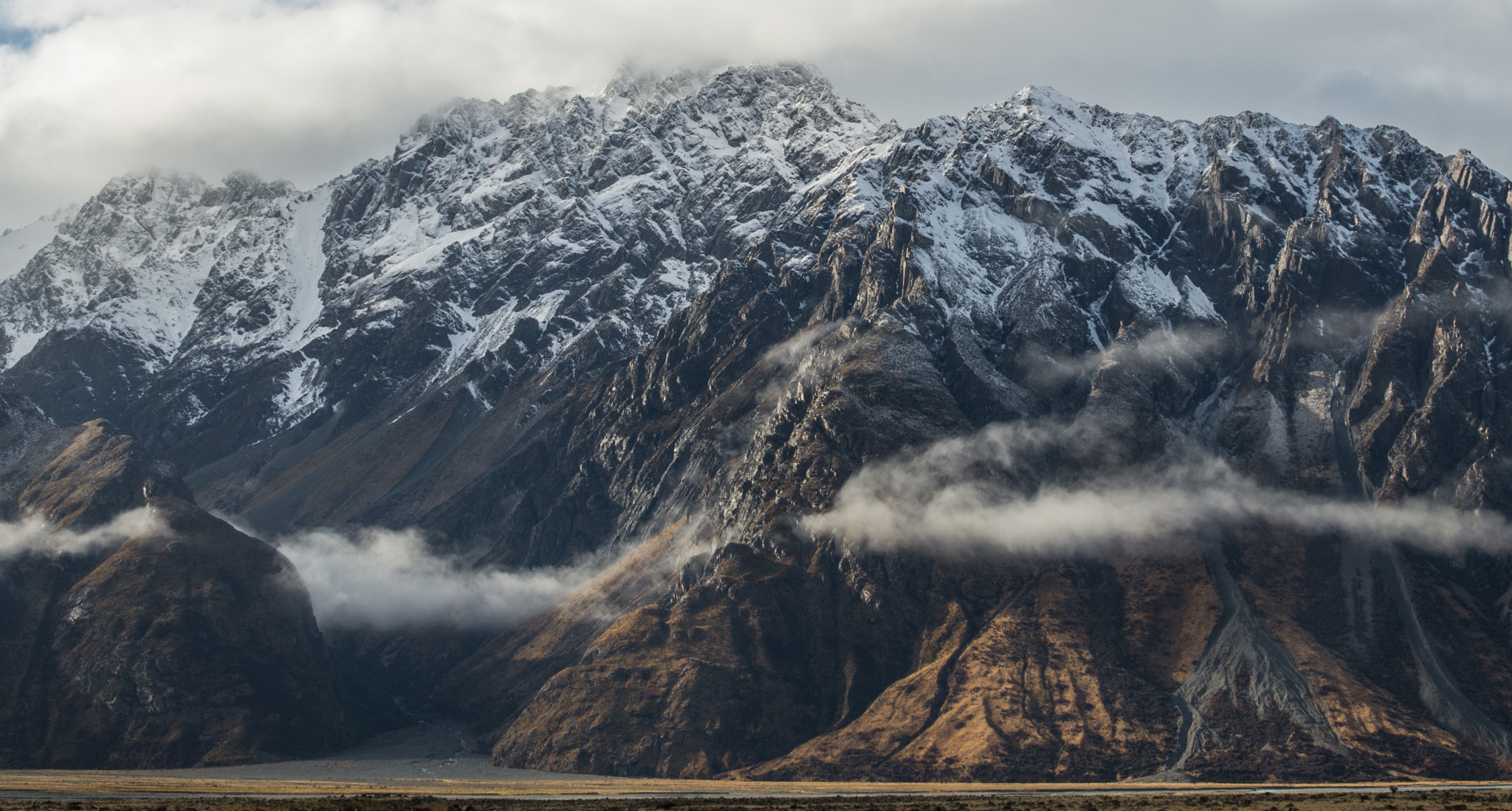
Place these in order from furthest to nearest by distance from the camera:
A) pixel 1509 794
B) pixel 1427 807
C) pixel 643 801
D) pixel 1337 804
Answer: pixel 643 801 → pixel 1509 794 → pixel 1337 804 → pixel 1427 807

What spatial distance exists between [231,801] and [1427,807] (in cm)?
A: 14888

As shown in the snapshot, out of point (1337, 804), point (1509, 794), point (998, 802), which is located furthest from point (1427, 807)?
point (998, 802)

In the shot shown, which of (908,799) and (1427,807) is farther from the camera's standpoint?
(908,799)

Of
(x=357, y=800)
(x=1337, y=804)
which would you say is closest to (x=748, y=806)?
(x=357, y=800)

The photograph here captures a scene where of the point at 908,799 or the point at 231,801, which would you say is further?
the point at 908,799

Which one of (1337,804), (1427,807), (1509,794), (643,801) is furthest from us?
(643,801)

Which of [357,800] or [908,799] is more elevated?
[357,800]

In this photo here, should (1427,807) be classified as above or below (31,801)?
below

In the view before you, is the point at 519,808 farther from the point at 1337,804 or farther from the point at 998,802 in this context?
the point at 1337,804

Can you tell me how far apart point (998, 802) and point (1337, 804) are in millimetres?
41773

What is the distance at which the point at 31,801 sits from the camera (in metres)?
179

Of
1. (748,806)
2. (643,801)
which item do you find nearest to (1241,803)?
(748,806)

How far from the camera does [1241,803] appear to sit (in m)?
167

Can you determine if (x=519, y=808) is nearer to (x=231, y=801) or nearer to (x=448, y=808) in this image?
(x=448, y=808)
